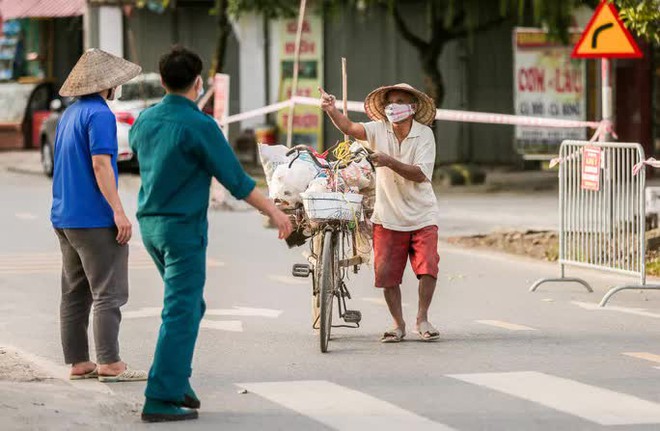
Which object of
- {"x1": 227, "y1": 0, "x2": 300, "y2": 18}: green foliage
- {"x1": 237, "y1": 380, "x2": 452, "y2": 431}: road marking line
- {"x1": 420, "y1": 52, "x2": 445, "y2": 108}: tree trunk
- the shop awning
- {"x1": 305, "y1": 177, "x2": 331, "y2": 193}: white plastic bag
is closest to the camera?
{"x1": 237, "y1": 380, "x2": 452, "y2": 431}: road marking line

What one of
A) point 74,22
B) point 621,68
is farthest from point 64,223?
point 74,22

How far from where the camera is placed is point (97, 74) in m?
9.55

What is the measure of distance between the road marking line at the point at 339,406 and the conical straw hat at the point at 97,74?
1.79m

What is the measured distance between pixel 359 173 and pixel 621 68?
19.2 meters

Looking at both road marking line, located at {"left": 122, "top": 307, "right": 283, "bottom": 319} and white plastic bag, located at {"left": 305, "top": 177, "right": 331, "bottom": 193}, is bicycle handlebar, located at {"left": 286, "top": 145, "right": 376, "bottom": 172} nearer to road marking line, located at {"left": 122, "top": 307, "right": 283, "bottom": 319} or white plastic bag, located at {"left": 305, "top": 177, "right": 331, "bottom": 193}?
white plastic bag, located at {"left": 305, "top": 177, "right": 331, "bottom": 193}

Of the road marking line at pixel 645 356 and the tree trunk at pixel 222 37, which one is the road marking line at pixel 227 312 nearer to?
the road marking line at pixel 645 356

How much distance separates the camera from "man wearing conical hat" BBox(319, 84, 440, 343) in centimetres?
1122

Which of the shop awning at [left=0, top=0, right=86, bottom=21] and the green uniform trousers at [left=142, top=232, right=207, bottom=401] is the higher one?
the shop awning at [left=0, top=0, right=86, bottom=21]

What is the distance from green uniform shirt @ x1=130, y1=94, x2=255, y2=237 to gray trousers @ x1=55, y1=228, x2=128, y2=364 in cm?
102

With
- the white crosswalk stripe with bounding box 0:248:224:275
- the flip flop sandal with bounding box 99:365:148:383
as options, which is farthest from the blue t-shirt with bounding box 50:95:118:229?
the white crosswalk stripe with bounding box 0:248:224:275

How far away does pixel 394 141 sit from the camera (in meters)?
11.3

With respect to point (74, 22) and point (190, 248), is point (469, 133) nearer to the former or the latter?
point (74, 22)

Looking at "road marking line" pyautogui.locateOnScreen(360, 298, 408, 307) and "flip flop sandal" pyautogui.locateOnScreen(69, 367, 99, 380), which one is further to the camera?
"road marking line" pyautogui.locateOnScreen(360, 298, 408, 307)

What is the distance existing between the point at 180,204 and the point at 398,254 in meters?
3.25
